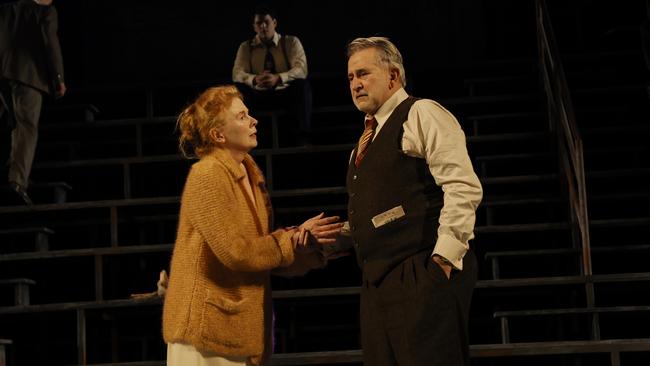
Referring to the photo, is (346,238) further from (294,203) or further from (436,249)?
(294,203)

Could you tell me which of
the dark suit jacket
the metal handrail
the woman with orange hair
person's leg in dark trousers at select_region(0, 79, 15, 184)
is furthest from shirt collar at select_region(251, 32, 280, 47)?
the woman with orange hair

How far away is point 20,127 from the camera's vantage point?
6.46 metres

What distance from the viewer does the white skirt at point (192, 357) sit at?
3191 millimetres

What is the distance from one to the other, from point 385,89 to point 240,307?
796 mm

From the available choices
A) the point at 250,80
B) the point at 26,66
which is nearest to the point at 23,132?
the point at 26,66

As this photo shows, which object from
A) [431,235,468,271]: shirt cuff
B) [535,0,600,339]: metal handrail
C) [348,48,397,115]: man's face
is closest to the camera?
[431,235,468,271]: shirt cuff

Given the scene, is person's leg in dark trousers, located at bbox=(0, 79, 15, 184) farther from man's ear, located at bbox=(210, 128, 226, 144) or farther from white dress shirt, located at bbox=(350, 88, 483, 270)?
white dress shirt, located at bbox=(350, 88, 483, 270)

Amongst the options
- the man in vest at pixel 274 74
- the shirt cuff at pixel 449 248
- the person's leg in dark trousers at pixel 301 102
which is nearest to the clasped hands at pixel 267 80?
the man in vest at pixel 274 74

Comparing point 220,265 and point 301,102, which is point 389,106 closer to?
point 220,265

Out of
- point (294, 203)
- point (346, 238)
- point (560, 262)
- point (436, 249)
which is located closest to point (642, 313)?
point (560, 262)

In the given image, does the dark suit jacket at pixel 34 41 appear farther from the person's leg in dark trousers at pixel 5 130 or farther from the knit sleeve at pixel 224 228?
the knit sleeve at pixel 224 228

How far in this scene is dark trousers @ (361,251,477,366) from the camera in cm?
300

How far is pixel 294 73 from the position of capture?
688 cm

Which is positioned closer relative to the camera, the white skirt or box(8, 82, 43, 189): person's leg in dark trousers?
the white skirt
